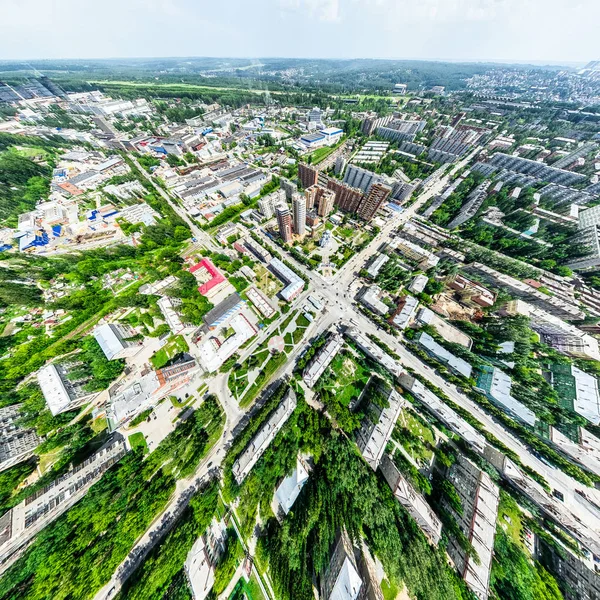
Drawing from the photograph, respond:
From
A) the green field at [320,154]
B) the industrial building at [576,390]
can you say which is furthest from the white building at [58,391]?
the green field at [320,154]

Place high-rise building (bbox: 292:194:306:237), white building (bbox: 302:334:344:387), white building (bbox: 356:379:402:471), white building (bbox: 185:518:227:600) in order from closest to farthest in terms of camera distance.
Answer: white building (bbox: 185:518:227:600), white building (bbox: 356:379:402:471), white building (bbox: 302:334:344:387), high-rise building (bbox: 292:194:306:237)

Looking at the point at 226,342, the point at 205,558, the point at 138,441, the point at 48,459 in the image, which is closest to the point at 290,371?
the point at 226,342

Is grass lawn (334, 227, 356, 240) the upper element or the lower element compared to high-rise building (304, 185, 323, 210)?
lower

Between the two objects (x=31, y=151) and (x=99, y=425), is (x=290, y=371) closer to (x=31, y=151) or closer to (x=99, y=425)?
(x=99, y=425)

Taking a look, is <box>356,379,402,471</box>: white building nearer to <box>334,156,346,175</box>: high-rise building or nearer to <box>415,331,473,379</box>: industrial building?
<box>415,331,473,379</box>: industrial building

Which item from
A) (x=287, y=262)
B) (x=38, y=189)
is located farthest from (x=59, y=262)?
(x=287, y=262)

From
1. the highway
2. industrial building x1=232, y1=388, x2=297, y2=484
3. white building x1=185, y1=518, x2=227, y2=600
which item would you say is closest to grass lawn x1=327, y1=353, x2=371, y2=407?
the highway

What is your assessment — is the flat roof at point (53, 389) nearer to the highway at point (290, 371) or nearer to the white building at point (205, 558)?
the highway at point (290, 371)
